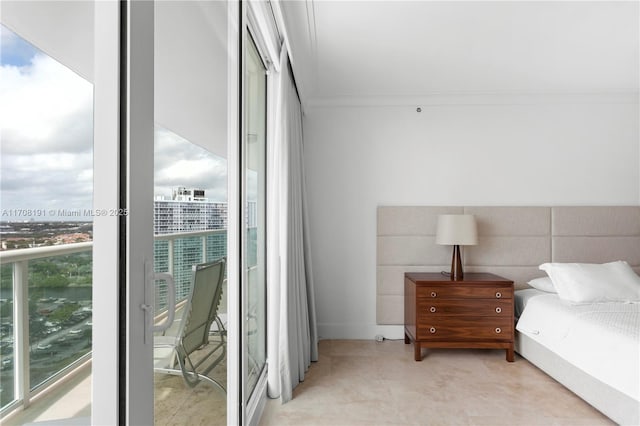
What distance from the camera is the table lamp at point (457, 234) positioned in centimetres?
338

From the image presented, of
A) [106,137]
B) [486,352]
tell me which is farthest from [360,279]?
[106,137]

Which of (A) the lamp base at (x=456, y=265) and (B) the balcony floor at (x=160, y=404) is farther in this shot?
(A) the lamp base at (x=456, y=265)

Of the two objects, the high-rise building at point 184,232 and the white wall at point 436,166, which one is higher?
the white wall at point 436,166

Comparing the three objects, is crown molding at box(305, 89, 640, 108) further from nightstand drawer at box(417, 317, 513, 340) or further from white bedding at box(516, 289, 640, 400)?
nightstand drawer at box(417, 317, 513, 340)

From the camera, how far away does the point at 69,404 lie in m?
0.65

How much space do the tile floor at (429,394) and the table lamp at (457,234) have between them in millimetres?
778

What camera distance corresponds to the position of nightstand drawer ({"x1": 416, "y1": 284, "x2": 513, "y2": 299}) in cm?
325

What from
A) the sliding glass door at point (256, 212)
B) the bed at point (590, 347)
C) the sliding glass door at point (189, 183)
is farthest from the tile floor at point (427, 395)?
the sliding glass door at point (256, 212)

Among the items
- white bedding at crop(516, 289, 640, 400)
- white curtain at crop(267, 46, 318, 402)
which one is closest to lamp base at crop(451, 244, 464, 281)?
white bedding at crop(516, 289, 640, 400)

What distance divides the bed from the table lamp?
636mm

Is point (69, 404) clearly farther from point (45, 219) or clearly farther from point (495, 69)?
point (495, 69)

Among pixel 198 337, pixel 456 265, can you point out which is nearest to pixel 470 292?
pixel 456 265

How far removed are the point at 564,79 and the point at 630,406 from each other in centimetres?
267

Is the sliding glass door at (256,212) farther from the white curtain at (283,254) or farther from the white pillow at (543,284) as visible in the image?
the white pillow at (543,284)
